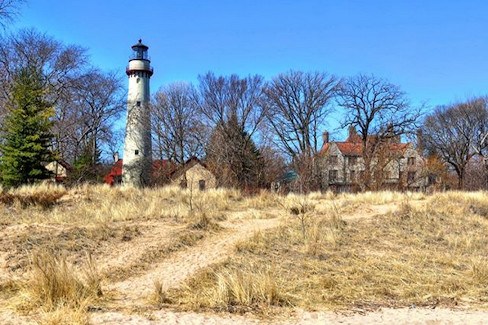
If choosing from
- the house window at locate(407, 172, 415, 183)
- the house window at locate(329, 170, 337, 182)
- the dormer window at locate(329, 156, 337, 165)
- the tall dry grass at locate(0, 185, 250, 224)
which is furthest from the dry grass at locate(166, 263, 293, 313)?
the dormer window at locate(329, 156, 337, 165)

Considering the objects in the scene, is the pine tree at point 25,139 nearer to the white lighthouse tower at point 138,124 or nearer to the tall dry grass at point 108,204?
the tall dry grass at point 108,204

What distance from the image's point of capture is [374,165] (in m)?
36.4

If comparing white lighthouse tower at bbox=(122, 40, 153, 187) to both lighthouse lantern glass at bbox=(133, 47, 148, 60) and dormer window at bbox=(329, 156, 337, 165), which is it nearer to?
lighthouse lantern glass at bbox=(133, 47, 148, 60)

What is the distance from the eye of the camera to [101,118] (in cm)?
4325

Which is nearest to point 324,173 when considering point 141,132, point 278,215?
point 141,132

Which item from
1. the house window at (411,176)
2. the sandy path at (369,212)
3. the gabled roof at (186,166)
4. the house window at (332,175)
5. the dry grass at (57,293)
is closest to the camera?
the dry grass at (57,293)

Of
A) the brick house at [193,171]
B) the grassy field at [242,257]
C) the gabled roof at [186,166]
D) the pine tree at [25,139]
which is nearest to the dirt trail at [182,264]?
the grassy field at [242,257]

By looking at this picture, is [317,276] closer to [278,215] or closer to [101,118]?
[278,215]

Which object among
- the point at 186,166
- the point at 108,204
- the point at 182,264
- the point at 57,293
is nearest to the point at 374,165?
the point at 186,166

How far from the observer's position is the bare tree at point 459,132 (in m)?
50.4

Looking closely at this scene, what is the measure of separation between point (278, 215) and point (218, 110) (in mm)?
28624

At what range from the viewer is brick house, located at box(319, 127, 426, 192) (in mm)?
35094

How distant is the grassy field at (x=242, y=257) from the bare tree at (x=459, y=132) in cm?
3821

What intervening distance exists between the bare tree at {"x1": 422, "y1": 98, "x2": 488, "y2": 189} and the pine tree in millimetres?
39542
